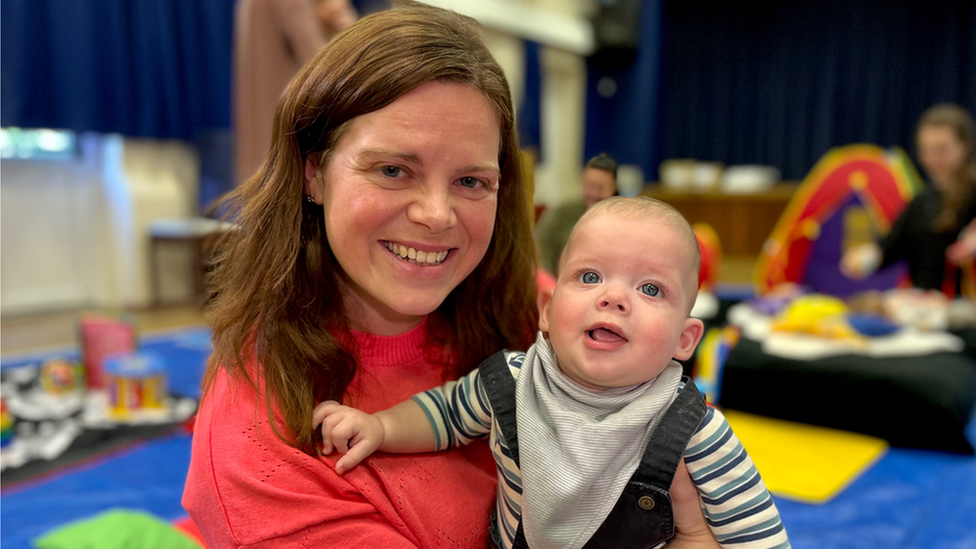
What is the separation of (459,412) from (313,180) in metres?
0.34

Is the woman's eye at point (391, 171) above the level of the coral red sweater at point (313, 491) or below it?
above

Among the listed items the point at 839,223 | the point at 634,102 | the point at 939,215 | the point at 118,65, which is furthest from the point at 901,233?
the point at 118,65

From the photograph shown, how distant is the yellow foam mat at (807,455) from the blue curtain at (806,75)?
5702mm

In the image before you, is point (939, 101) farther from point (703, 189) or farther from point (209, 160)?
point (209, 160)

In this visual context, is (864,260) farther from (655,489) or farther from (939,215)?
(655,489)

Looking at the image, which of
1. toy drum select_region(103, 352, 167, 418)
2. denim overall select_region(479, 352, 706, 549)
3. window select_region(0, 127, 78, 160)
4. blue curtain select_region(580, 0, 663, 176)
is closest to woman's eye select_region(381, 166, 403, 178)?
denim overall select_region(479, 352, 706, 549)

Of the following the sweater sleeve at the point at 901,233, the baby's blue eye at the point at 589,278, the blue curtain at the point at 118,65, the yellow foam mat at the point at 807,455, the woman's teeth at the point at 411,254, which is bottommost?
the yellow foam mat at the point at 807,455

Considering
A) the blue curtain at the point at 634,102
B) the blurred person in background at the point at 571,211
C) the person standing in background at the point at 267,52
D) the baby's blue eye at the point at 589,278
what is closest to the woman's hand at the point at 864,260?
the blue curtain at the point at 634,102

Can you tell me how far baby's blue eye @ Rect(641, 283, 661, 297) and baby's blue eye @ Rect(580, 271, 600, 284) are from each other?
48mm

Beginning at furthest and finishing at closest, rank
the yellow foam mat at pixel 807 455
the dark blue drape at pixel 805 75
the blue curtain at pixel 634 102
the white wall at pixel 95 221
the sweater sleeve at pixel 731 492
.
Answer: the dark blue drape at pixel 805 75
the white wall at pixel 95 221
the yellow foam mat at pixel 807 455
the blue curtain at pixel 634 102
the sweater sleeve at pixel 731 492

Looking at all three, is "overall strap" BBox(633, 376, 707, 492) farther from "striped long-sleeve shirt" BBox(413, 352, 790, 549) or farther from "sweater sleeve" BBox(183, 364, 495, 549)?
"sweater sleeve" BBox(183, 364, 495, 549)

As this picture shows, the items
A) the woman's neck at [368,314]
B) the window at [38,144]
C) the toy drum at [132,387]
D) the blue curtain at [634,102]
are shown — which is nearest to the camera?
the woman's neck at [368,314]

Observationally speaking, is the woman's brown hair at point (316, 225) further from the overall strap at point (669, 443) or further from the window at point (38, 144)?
the window at point (38, 144)

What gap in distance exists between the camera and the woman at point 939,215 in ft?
11.5
